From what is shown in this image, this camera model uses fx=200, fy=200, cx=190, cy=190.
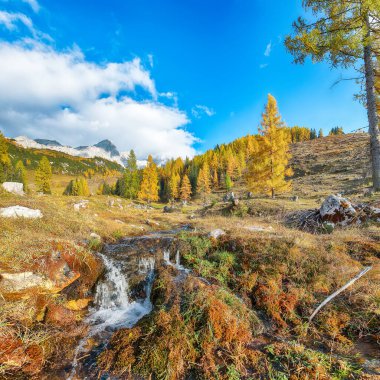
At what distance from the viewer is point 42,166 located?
204ft

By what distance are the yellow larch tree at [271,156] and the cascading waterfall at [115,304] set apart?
20624 mm

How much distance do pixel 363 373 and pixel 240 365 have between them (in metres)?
2.30

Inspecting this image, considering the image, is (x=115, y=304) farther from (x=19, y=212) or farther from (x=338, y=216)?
(x=338, y=216)

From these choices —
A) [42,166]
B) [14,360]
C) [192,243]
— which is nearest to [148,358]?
[14,360]

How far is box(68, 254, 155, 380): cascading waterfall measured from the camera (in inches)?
255

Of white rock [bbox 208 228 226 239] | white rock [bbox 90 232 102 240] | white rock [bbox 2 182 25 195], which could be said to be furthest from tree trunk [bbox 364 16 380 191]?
white rock [bbox 2 182 25 195]

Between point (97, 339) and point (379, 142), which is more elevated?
point (379, 142)

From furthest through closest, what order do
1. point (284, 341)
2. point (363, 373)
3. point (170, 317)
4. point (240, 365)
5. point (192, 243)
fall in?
point (192, 243) < point (170, 317) < point (284, 341) < point (240, 365) < point (363, 373)

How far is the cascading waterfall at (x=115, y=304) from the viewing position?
6.48 metres

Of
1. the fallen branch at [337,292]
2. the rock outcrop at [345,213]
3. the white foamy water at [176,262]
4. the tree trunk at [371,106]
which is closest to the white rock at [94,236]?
the white foamy water at [176,262]

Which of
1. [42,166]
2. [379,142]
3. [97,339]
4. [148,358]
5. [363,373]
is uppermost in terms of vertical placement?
[42,166]

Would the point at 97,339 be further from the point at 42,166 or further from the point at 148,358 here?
the point at 42,166

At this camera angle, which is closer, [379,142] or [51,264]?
[51,264]

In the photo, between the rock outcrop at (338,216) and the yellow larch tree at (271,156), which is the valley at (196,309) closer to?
the rock outcrop at (338,216)
